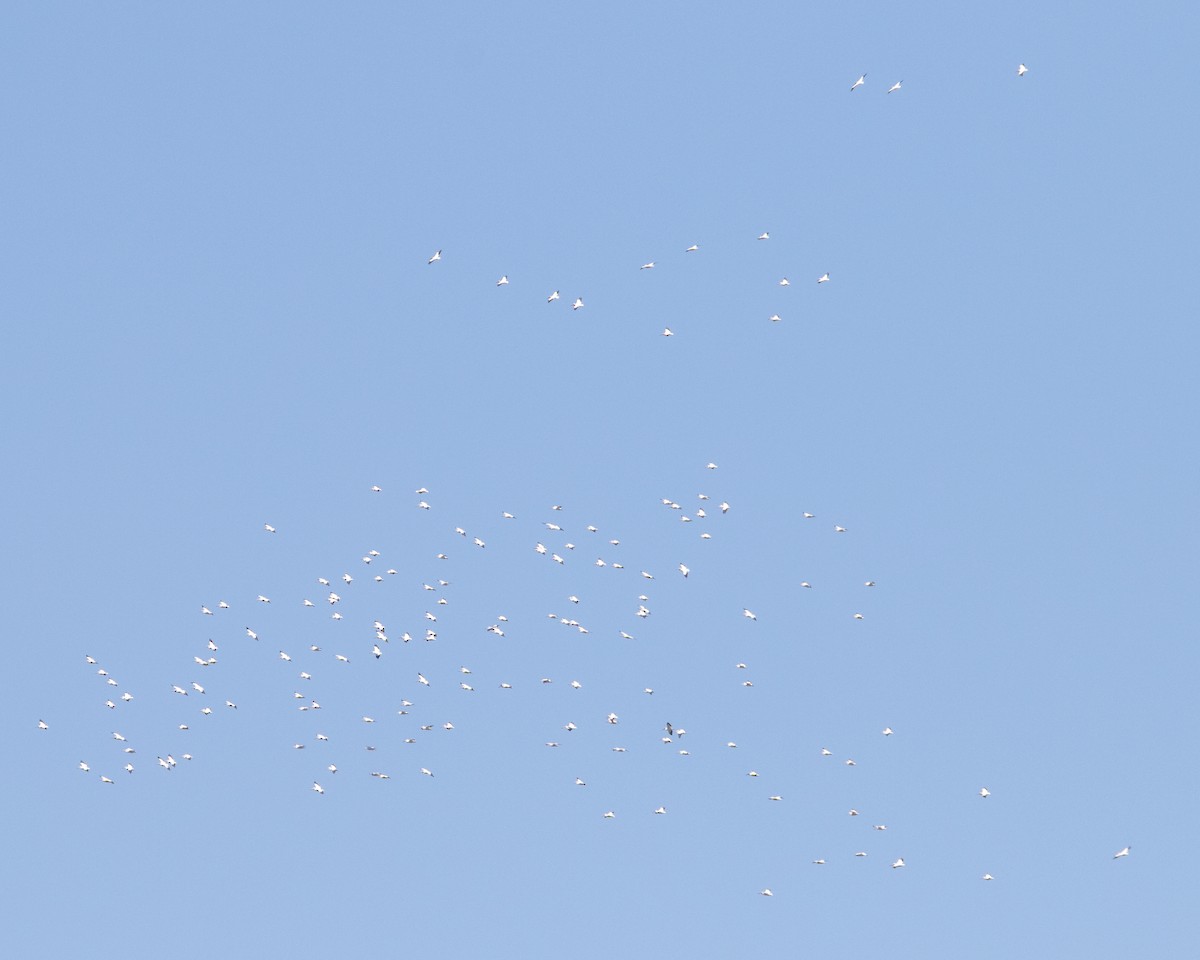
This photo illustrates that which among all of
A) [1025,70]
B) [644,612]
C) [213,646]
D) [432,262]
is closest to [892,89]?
[1025,70]

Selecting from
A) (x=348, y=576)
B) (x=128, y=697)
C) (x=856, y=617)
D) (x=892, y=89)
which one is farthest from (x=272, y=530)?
(x=892, y=89)

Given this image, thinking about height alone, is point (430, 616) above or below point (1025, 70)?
below

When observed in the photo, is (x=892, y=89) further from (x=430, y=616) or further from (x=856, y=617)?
(x=430, y=616)

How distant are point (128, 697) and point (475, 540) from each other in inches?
908

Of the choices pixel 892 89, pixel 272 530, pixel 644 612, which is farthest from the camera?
pixel 644 612

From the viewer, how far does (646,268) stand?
108312 mm

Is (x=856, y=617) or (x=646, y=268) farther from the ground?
(x=646, y=268)

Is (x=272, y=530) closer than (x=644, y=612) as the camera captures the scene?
Yes

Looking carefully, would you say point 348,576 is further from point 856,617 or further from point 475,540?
point 856,617

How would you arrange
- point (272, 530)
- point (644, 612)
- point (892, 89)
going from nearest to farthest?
point (892, 89) < point (272, 530) < point (644, 612)

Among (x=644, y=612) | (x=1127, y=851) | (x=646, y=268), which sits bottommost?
(x=1127, y=851)

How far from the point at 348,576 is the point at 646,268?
26.0 meters

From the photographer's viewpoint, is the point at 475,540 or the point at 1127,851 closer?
the point at 1127,851

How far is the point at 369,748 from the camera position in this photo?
12175 centimetres
